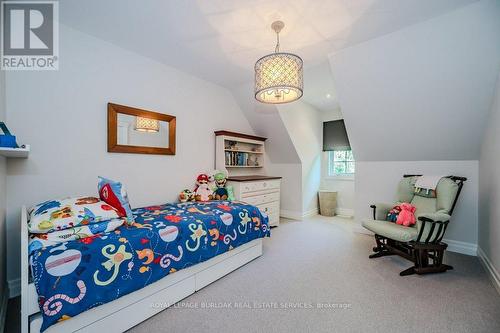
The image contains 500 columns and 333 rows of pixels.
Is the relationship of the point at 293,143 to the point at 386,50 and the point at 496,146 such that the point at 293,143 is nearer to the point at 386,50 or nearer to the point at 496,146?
the point at 386,50

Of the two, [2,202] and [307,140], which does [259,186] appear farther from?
[2,202]

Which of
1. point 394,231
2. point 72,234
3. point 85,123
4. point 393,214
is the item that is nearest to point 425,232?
point 394,231

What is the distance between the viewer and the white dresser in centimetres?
345

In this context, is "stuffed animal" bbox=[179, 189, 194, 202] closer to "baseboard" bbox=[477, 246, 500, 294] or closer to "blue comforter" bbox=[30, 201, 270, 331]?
"blue comforter" bbox=[30, 201, 270, 331]

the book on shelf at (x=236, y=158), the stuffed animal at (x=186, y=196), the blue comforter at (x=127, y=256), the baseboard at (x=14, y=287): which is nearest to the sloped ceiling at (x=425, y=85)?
the book on shelf at (x=236, y=158)

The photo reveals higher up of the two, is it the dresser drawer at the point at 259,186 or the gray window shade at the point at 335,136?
the gray window shade at the point at 335,136

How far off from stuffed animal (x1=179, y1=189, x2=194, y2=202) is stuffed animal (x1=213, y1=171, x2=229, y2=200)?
1.20 feet

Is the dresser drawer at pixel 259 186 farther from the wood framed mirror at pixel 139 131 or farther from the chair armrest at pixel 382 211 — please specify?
the chair armrest at pixel 382 211

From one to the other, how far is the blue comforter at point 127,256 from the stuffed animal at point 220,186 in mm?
872

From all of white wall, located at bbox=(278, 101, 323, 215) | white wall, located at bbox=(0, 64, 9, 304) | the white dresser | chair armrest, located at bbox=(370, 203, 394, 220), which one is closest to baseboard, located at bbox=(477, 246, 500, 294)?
chair armrest, located at bbox=(370, 203, 394, 220)

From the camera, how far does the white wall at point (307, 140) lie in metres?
4.11

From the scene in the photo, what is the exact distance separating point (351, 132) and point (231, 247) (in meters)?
2.53

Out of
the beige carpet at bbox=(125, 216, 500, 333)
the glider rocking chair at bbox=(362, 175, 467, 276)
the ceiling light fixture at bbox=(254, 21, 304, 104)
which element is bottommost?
the beige carpet at bbox=(125, 216, 500, 333)

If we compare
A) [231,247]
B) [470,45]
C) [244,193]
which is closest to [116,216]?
[231,247]
